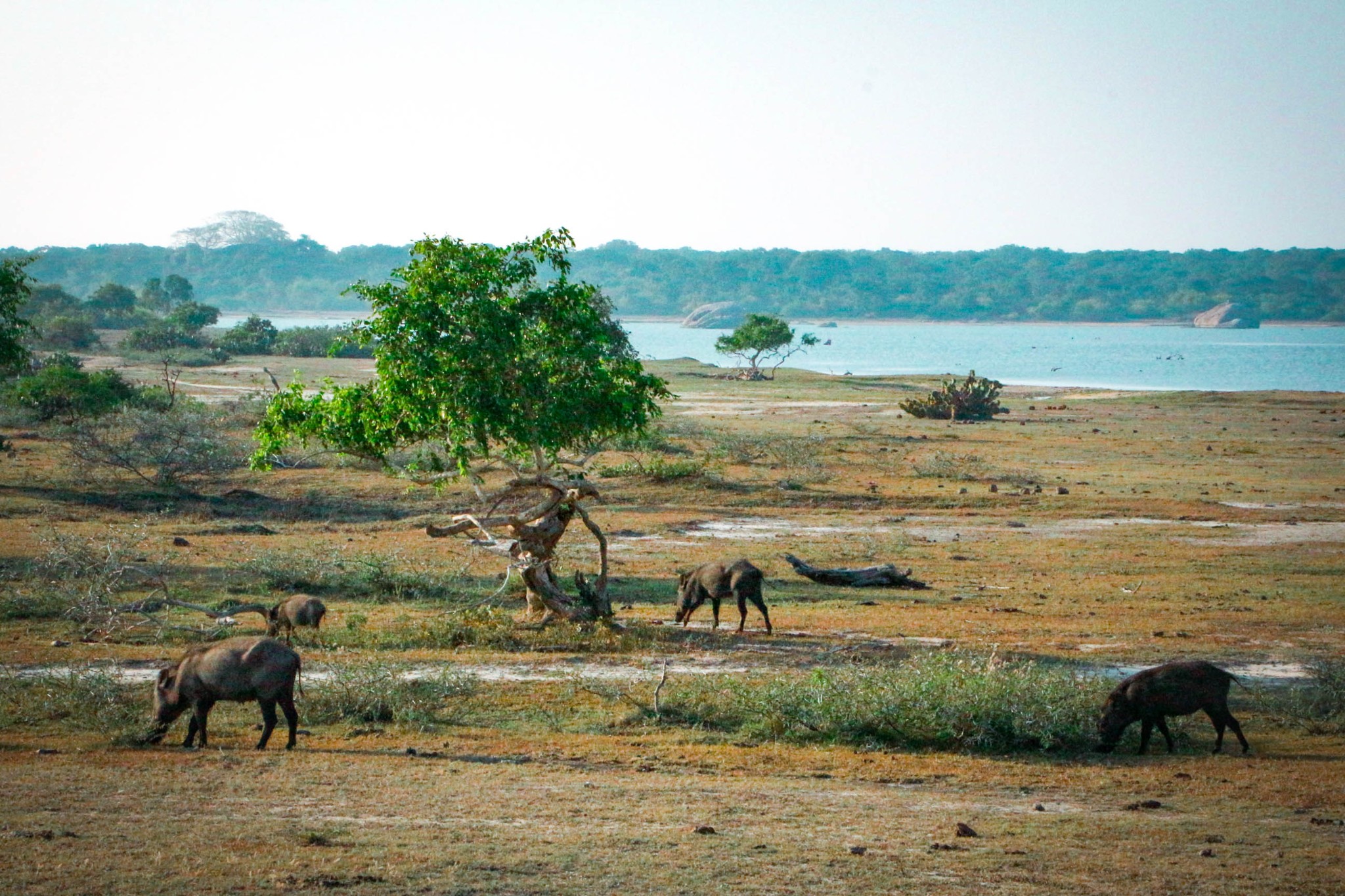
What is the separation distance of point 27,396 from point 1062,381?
83.4 metres

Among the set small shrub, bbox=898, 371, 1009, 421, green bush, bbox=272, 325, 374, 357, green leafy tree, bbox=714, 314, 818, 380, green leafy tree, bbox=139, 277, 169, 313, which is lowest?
small shrub, bbox=898, 371, 1009, 421

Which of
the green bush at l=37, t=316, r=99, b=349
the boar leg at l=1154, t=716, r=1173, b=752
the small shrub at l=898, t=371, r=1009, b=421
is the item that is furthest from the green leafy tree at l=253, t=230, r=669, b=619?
the green bush at l=37, t=316, r=99, b=349

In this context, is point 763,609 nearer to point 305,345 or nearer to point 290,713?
point 290,713

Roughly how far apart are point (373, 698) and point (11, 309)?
21.6 m

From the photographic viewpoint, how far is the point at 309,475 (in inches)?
1465

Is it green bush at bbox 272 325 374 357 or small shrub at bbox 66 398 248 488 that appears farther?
green bush at bbox 272 325 374 357

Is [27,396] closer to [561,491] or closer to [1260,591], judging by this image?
[561,491]

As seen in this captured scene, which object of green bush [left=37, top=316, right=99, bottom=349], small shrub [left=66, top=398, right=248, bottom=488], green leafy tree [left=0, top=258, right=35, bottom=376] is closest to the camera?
green leafy tree [left=0, top=258, right=35, bottom=376]

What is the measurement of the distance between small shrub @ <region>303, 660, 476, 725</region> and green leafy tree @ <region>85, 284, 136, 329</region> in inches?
4482

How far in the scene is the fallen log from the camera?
23.6 m

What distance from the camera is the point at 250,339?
91562 millimetres

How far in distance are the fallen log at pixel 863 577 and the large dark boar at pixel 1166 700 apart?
10.1 m

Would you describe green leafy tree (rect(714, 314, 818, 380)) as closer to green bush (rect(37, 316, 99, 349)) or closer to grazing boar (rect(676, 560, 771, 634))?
green bush (rect(37, 316, 99, 349))

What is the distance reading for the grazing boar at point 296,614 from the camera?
59.8 ft
